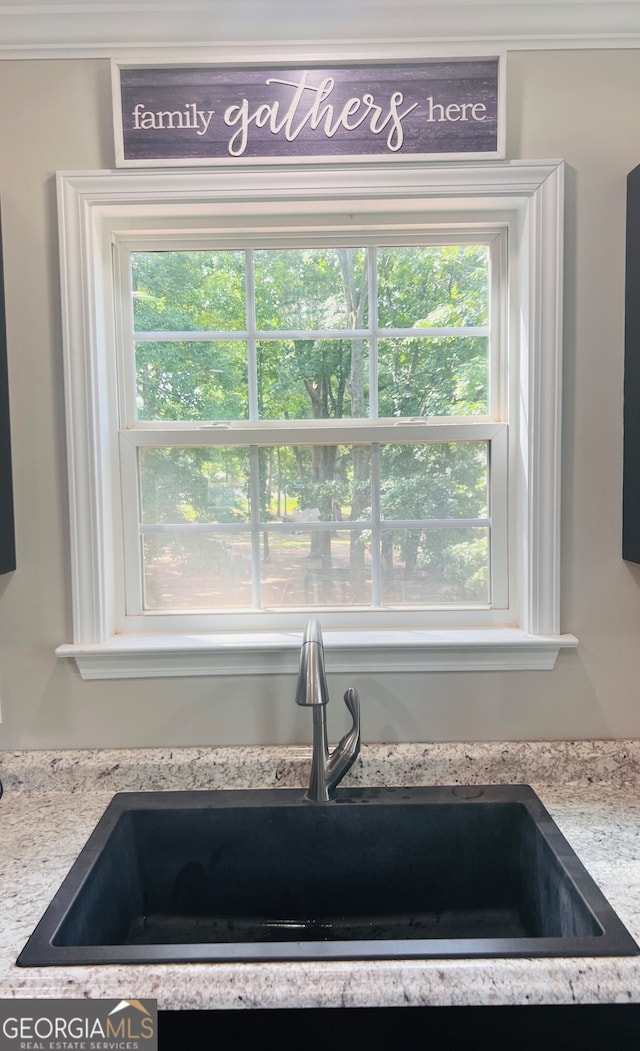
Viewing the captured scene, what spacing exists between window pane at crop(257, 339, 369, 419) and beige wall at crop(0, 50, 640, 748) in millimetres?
446

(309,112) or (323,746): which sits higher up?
(309,112)

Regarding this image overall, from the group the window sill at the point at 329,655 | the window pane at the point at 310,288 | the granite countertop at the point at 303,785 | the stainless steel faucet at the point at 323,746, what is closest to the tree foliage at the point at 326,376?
the window pane at the point at 310,288

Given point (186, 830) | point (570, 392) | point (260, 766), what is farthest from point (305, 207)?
point (186, 830)

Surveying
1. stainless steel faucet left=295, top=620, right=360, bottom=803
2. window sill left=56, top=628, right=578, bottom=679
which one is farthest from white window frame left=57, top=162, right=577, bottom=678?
stainless steel faucet left=295, top=620, right=360, bottom=803

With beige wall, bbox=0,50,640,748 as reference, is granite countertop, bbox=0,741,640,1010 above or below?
below

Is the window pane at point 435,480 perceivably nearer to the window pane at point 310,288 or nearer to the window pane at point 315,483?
the window pane at point 315,483

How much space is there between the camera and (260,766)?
A: 1.36 metres

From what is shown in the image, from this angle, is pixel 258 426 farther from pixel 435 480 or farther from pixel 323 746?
pixel 323 746

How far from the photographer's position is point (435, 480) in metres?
1.48

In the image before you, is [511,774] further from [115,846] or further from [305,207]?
[305,207]

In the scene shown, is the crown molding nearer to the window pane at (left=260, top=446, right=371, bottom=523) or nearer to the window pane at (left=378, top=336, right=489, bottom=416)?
the window pane at (left=378, top=336, right=489, bottom=416)

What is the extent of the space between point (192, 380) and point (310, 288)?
1.14 feet

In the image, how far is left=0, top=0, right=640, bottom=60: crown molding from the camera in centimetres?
127

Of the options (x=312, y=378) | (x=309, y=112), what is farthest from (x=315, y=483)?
(x=309, y=112)
